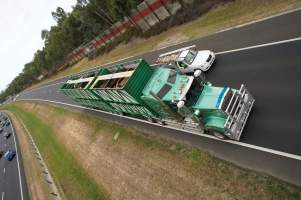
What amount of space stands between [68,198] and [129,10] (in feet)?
91.0

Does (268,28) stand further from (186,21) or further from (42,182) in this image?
(42,182)

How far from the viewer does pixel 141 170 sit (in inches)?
862

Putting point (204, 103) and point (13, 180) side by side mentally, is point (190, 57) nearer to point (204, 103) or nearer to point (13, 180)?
point (204, 103)

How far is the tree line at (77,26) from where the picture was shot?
4436 cm

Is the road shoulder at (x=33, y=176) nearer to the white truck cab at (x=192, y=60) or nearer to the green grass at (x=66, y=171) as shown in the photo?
the green grass at (x=66, y=171)

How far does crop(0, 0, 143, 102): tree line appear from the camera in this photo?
44.4 metres

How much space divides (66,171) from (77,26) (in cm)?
5395

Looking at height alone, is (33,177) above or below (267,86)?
above

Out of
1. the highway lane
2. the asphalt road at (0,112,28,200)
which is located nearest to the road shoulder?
the asphalt road at (0,112,28,200)

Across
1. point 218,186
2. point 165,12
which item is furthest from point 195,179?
point 165,12

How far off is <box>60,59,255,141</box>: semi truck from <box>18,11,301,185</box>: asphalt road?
87cm

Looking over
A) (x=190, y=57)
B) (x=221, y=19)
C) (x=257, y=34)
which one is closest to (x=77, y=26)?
(x=221, y=19)

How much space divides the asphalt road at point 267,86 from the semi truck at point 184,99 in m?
0.87

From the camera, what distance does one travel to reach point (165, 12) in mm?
41312
